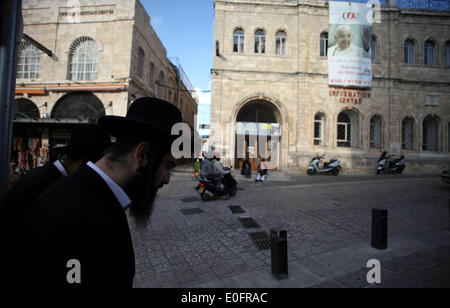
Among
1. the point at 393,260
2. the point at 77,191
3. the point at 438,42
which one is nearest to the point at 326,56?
the point at 438,42

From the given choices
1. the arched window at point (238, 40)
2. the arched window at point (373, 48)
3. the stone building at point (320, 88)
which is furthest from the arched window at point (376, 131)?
the arched window at point (238, 40)

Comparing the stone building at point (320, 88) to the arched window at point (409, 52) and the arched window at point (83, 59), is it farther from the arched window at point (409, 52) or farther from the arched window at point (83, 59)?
the arched window at point (83, 59)

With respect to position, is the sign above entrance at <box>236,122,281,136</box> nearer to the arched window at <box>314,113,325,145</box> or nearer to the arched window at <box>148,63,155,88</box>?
the arched window at <box>314,113,325,145</box>

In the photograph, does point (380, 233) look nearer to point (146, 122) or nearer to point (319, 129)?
point (146, 122)

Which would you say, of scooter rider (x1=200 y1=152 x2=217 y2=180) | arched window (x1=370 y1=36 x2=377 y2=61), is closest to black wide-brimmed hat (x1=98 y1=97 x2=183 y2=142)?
scooter rider (x1=200 y1=152 x2=217 y2=180)

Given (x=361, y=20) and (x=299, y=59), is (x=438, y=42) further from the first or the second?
(x=299, y=59)

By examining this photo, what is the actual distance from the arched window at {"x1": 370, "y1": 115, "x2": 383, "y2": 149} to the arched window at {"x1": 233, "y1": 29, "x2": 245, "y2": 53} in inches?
481

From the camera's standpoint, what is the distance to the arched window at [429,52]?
17438 mm

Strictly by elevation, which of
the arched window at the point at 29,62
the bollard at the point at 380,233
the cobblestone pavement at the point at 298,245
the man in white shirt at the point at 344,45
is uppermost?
the man in white shirt at the point at 344,45

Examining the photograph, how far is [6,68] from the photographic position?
167 cm

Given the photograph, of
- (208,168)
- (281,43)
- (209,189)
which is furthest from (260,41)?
(209,189)

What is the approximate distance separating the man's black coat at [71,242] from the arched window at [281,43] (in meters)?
18.1

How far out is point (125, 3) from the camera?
1399cm
